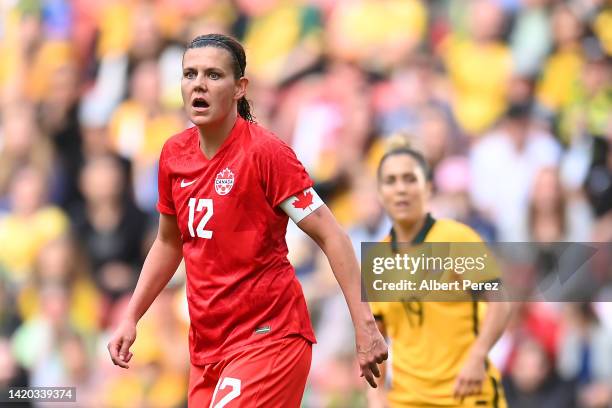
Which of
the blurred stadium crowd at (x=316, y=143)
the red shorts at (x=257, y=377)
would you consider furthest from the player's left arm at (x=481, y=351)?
the blurred stadium crowd at (x=316, y=143)

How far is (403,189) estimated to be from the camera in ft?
20.8

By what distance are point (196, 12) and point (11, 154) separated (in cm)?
200

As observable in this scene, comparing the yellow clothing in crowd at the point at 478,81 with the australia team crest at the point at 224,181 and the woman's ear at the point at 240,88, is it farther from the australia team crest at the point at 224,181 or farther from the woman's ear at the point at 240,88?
the australia team crest at the point at 224,181

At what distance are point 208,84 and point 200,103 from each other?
0.28ft

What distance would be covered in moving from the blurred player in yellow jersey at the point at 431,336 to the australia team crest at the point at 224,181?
185 cm

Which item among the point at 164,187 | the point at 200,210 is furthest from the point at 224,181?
the point at 164,187

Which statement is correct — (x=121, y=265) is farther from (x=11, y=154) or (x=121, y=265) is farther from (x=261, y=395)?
(x=261, y=395)

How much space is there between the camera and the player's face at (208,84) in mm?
4566

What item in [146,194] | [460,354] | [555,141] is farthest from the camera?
[146,194]

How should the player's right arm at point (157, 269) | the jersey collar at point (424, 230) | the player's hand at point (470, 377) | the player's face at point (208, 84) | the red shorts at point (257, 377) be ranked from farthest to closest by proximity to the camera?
1. the jersey collar at point (424, 230)
2. the player's hand at point (470, 377)
3. the player's right arm at point (157, 269)
4. the player's face at point (208, 84)
5. the red shorts at point (257, 377)

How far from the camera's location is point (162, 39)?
9.47 m

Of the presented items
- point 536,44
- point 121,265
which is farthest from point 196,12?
point 536,44

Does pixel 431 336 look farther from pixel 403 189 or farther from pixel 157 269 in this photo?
pixel 157 269

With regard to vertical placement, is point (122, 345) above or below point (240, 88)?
below
